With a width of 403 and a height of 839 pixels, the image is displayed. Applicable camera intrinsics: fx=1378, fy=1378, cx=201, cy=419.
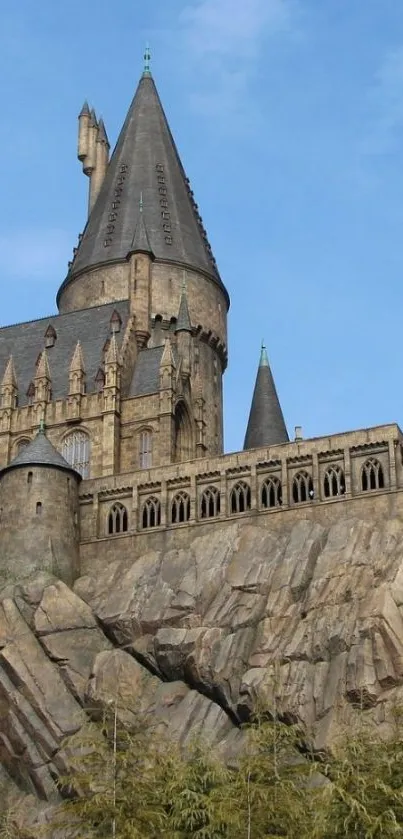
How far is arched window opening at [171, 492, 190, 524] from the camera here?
237 ft

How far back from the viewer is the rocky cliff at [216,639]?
59.8m

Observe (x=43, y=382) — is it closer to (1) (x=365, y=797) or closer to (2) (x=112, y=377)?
(2) (x=112, y=377)

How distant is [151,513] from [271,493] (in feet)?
22.9

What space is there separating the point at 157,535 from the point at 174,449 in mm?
12044

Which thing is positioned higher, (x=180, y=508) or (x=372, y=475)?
(x=372, y=475)

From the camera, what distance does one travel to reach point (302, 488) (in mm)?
69500

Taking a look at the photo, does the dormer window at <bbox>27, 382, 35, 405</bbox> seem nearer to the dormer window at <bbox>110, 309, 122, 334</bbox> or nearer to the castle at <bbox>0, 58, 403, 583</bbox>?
the castle at <bbox>0, 58, 403, 583</bbox>

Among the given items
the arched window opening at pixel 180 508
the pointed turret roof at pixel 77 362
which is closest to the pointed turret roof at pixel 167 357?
the pointed turret roof at pixel 77 362

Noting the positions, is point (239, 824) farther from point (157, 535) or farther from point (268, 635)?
point (157, 535)

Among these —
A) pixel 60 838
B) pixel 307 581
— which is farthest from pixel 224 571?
pixel 60 838

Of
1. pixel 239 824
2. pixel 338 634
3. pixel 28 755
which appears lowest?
pixel 239 824

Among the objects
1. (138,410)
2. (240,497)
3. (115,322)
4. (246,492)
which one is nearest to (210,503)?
(240,497)

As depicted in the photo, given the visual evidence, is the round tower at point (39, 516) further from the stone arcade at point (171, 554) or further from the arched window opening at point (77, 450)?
the arched window opening at point (77, 450)

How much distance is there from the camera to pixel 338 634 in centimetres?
6088
